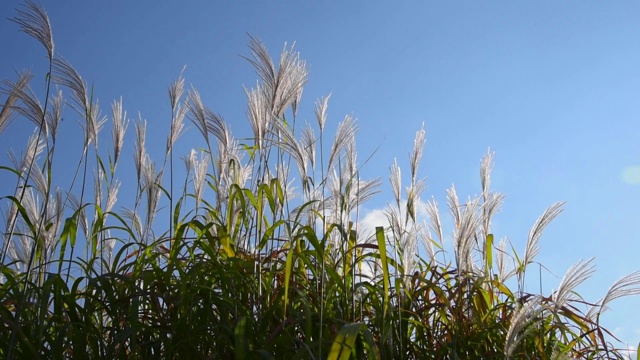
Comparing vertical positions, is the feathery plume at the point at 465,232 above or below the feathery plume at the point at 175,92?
below

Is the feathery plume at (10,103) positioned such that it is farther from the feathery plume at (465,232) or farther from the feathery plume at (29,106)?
the feathery plume at (465,232)

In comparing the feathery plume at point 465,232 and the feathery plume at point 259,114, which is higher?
the feathery plume at point 259,114

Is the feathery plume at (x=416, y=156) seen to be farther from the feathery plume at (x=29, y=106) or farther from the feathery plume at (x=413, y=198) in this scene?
the feathery plume at (x=29, y=106)

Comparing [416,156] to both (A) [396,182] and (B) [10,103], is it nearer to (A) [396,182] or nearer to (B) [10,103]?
(A) [396,182]

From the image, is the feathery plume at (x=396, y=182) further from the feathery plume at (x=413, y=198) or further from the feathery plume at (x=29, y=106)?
the feathery plume at (x=29, y=106)

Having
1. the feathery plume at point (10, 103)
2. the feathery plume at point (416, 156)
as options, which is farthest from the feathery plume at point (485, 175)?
the feathery plume at point (10, 103)

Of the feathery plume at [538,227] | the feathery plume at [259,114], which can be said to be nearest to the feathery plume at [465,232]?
the feathery plume at [538,227]

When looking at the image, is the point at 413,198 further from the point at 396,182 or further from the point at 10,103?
the point at 10,103

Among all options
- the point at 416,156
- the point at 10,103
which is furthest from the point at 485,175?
the point at 10,103

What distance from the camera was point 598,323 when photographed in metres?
2.90

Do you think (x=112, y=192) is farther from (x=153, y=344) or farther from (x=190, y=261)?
(x=153, y=344)

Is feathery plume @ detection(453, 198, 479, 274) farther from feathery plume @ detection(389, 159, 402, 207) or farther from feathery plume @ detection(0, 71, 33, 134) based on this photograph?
feathery plume @ detection(0, 71, 33, 134)

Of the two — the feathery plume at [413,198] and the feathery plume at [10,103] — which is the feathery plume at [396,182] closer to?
the feathery plume at [413,198]

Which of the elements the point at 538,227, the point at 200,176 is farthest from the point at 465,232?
the point at 200,176
